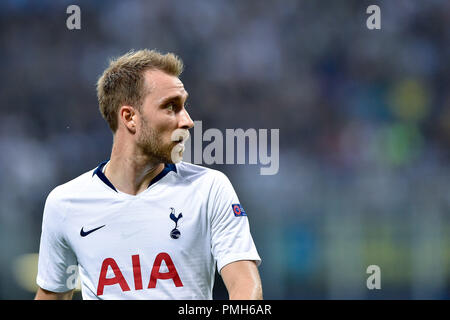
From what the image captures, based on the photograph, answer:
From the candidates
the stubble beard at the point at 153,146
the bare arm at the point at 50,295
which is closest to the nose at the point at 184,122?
the stubble beard at the point at 153,146

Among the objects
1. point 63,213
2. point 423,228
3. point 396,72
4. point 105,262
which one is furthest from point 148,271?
point 396,72

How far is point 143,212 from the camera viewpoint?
2701 mm

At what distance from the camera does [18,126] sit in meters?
6.33

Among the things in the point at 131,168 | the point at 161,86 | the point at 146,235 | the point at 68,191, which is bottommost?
the point at 146,235

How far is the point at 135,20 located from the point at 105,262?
460 centimetres

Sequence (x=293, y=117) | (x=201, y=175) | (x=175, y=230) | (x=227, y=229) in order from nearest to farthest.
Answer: (x=227, y=229), (x=175, y=230), (x=201, y=175), (x=293, y=117)

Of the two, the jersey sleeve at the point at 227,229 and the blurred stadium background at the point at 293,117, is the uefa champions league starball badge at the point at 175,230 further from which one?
the blurred stadium background at the point at 293,117

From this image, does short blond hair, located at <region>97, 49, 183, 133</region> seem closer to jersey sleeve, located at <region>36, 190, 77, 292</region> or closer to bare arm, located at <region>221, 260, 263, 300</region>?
jersey sleeve, located at <region>36, 190, 77, 292</region>

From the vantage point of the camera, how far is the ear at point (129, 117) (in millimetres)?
2715

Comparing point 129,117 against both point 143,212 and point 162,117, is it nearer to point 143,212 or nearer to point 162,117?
point 162,117

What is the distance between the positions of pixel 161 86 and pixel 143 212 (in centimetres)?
57

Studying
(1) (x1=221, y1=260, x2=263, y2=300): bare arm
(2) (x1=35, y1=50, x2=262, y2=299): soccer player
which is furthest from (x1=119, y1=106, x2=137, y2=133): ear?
(1) (x1=221, y1=260, x2=263, y2=300): bare arm

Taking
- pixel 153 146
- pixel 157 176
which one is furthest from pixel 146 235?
pixel 153 146

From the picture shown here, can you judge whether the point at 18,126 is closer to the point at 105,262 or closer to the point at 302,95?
the point at 302,95
